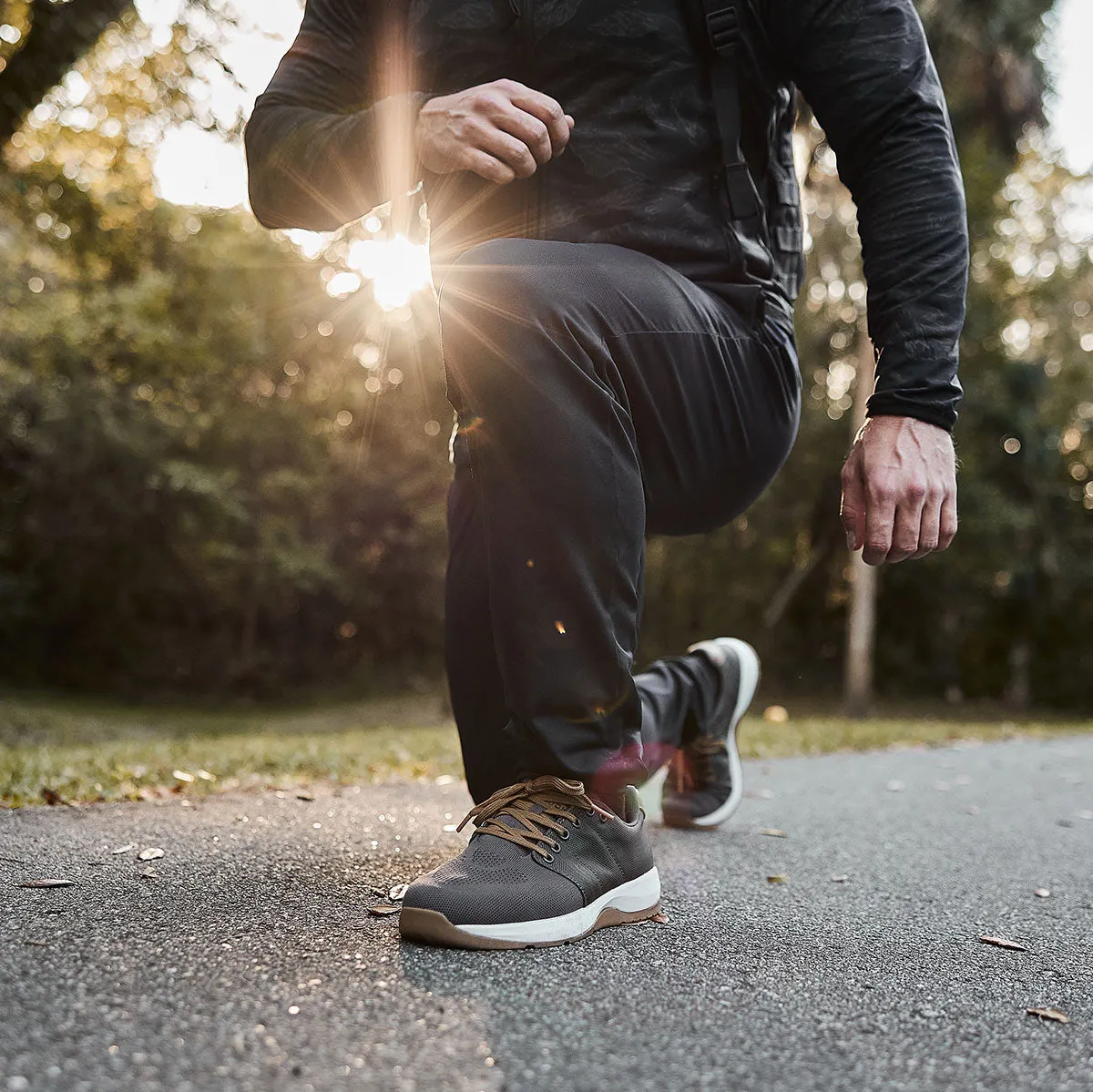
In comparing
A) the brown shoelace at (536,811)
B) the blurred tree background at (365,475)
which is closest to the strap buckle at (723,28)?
the brown shoelace at (536,811)

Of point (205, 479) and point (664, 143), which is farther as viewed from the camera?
point (205, 479)

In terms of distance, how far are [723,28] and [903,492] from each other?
892 millimetres

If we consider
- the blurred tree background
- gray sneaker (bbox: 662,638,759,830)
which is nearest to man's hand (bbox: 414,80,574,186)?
gray sneaker (bbox: 662,638,759,830)

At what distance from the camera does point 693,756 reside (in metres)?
2.52

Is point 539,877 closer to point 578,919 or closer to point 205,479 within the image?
point 578,919

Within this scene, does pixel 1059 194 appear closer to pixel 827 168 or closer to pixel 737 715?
pixel 827 168

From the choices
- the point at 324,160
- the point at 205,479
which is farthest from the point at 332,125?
the point at 205,479

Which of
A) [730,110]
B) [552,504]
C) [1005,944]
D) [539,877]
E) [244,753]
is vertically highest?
[730,110]

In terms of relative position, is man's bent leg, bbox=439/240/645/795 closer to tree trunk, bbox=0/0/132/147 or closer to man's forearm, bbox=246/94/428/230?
man's forearm, bbox=246/94/428/230

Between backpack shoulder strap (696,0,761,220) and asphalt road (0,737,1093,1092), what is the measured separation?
49.2 inches

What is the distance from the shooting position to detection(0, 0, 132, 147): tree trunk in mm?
7375

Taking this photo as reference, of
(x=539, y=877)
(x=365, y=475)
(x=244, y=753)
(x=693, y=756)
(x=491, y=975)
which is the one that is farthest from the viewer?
(x=365, y=475)

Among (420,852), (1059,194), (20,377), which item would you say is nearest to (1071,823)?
(420,852)

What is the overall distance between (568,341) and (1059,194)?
24091 mm
